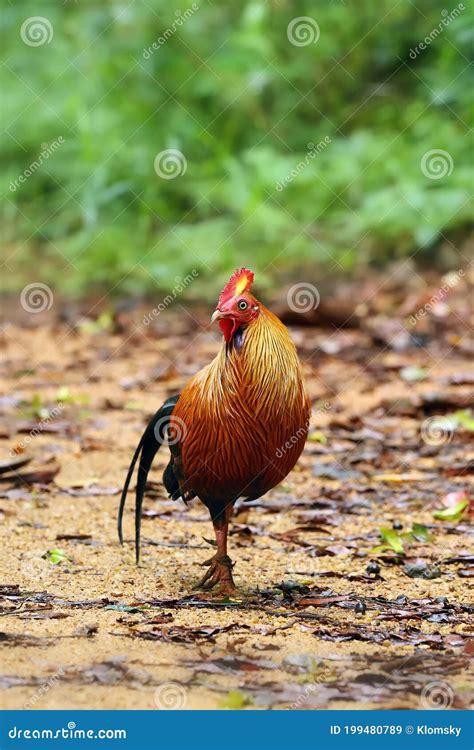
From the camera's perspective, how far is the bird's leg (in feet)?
14.6

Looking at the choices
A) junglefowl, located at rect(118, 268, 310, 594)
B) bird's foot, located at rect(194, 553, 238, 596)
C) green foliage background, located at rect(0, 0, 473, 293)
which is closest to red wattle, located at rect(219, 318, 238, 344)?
junglefowl, located at rect(118, 268, 310, 594)

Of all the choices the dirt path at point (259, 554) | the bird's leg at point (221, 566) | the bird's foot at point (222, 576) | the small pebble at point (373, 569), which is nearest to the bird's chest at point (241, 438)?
the bird's leg at point (221, 566)

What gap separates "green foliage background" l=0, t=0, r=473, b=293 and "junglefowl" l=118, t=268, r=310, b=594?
21.0 ft

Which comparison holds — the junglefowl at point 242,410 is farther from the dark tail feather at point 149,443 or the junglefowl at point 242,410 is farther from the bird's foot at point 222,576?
the dark tail feather at point 149,443

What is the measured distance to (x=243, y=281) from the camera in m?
4.23

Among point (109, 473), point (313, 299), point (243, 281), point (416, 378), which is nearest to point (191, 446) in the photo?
point (243, 281)

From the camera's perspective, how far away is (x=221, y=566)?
4445 mm

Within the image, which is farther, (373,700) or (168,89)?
(168,89)

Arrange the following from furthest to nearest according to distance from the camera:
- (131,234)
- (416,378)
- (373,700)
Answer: (131,234)
(416,378)
(373,700)

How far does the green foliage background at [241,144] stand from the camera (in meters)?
11.0

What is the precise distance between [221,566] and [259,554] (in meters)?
0.82

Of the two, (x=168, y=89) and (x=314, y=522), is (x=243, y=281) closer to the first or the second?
Result: (x=314, y=522)

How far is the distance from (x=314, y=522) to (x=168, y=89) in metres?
7.50

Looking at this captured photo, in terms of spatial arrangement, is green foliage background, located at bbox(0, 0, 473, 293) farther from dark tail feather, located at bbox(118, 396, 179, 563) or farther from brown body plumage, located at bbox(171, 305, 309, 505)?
brown body plumage, located at bbox(171, 305, 309, 505)
